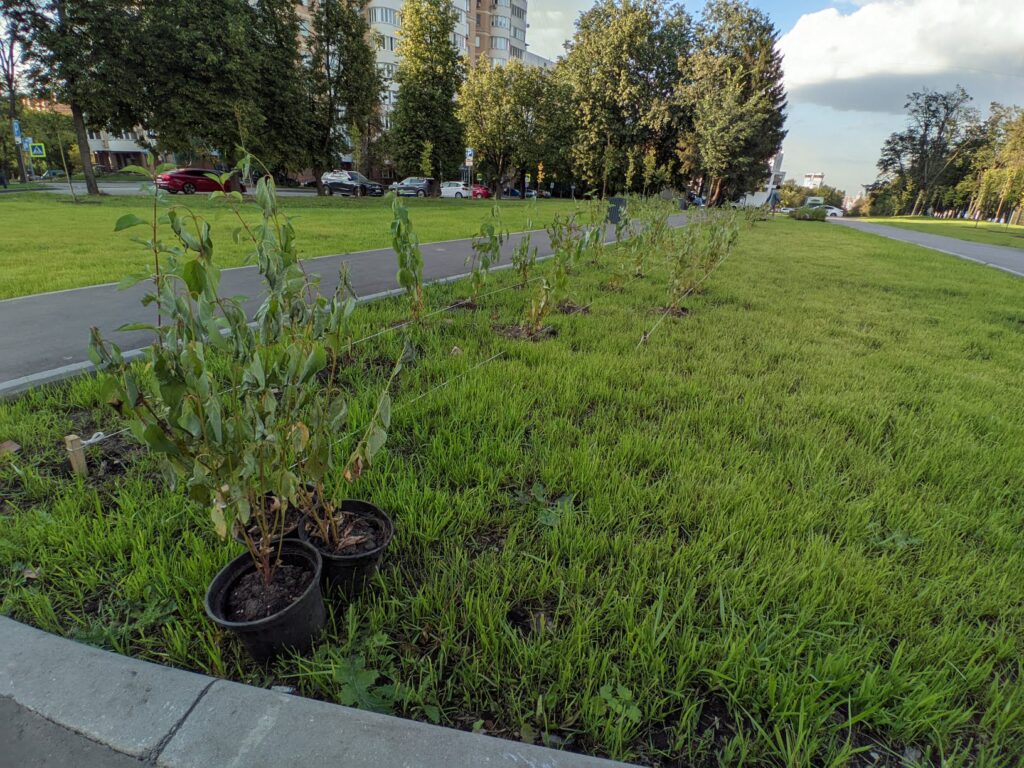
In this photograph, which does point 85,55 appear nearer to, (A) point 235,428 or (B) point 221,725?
(A) point 235,428

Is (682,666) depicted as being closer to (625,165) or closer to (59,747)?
(59,747)

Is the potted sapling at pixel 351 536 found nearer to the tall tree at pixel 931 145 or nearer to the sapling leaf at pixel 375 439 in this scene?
the sapling leaf at pixel 375 439

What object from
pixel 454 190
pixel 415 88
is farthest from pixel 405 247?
pixel 454 190

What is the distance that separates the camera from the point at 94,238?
373 inches

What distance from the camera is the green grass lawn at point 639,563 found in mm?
1425

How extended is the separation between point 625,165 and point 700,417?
37.2 m

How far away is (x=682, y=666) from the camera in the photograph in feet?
4.93

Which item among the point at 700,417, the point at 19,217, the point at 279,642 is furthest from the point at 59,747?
the point at 19,217

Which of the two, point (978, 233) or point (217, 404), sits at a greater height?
point (978, 233)

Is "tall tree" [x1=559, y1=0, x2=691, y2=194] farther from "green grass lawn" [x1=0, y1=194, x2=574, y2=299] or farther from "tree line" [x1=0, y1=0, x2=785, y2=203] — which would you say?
"green grass lawn" [x1=0, y1=194, x2=574, y2=299]

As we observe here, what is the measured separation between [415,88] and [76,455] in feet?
105

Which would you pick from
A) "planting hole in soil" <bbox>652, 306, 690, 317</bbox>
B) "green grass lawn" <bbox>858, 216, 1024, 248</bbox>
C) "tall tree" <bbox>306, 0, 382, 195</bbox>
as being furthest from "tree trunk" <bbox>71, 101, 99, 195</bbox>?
"green grass lawn" <bbox>858, 216, 1024, 248</bbox>

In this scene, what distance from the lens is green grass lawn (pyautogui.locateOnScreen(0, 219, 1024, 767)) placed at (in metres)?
1.42

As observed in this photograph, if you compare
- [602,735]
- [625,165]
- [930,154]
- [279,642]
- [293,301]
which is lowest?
[602,735]
